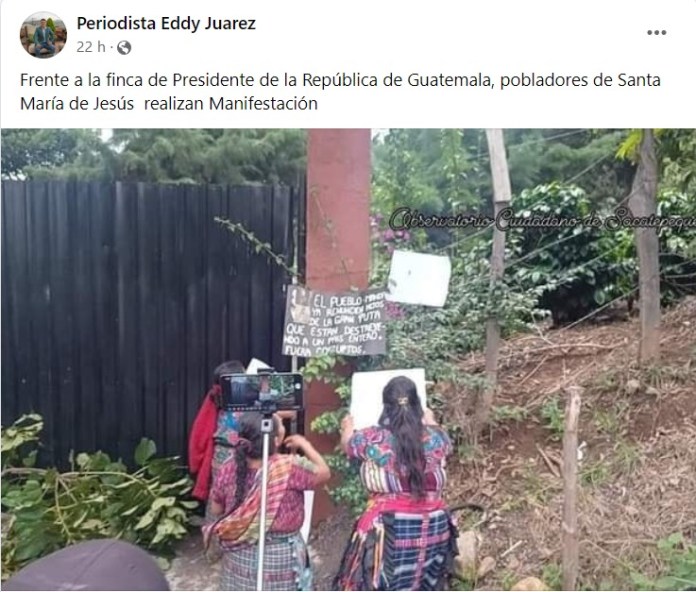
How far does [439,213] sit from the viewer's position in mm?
1570

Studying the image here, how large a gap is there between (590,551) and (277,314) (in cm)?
112

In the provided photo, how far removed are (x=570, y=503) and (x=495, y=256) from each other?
0.68 metres

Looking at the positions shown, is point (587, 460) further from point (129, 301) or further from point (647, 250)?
point (129, 301)

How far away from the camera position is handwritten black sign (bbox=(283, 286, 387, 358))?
1.71m

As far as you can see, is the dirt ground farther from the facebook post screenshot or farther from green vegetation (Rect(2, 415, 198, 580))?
green vegetation (Rect(2, 415, 198, 580))

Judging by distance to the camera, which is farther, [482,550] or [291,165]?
[291,165]

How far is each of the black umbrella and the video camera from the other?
39 centimetres

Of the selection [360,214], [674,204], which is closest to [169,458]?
[360,214]

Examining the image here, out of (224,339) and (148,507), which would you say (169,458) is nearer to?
(148,507)
